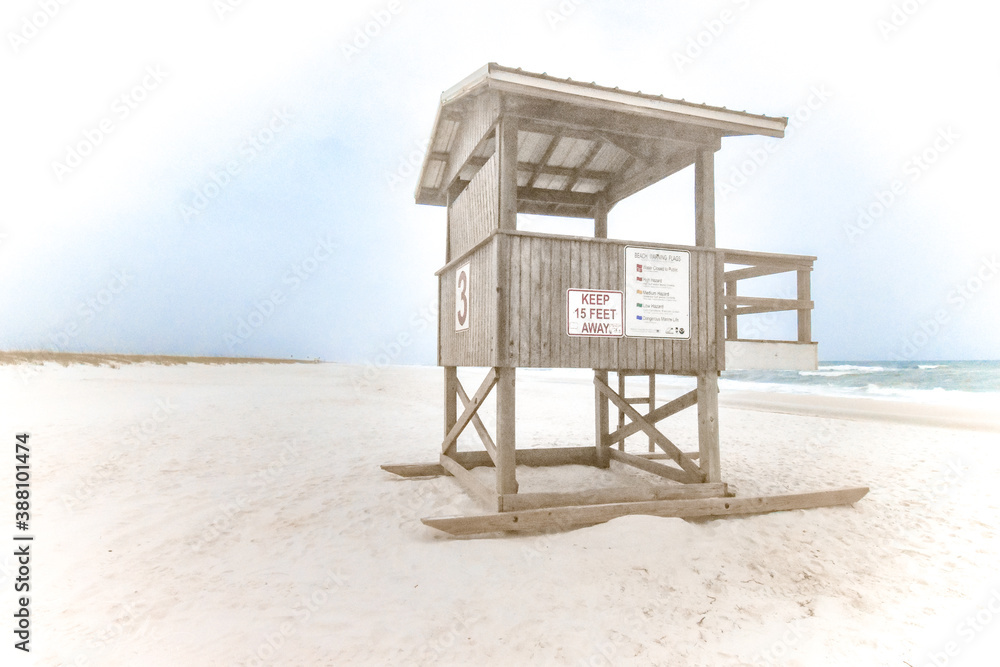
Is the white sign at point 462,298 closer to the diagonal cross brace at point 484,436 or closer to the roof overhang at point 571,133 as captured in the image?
the diagonal cross brace at point 484,436

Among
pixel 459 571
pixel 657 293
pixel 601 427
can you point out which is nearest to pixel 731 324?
pixel 657 293

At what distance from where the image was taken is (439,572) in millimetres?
5172

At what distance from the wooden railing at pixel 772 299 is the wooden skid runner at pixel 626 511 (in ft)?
7.25

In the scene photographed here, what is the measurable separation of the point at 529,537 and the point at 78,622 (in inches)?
166

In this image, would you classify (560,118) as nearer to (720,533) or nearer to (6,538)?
(720,533)

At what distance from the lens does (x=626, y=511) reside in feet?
21.0

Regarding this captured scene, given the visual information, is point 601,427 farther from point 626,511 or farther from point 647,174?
point 647,174

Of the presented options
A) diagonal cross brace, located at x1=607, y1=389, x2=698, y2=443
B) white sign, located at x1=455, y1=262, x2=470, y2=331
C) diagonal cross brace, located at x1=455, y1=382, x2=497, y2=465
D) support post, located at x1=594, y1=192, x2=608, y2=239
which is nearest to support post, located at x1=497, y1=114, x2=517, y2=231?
white sign, located at x1=455, y1=262, x2=470, y2=331

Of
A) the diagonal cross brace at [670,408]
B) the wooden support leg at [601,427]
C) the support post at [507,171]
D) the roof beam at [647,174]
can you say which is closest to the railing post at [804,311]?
the diagonal cross brace at [670,408]

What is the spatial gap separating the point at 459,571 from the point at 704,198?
5.87 metres

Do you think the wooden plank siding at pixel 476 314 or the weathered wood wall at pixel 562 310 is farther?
the wooden plank siding at pixel 476 314

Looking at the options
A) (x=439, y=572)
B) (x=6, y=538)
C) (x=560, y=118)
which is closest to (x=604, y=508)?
(x=439, y=572)

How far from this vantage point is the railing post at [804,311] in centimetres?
741

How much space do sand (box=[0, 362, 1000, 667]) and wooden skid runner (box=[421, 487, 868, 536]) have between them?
0.15 meters
